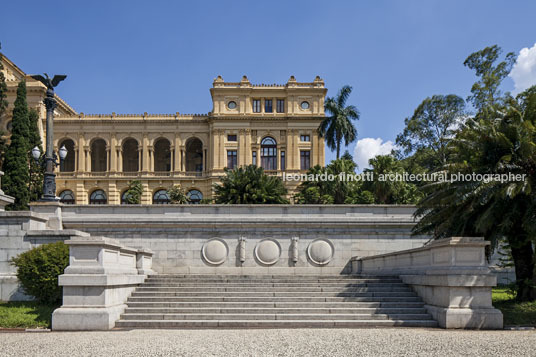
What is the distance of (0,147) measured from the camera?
46.1 m

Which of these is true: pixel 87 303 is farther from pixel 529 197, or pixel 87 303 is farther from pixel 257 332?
pixel 529 197

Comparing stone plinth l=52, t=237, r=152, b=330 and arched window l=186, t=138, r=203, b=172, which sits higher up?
arched window l=186, t=138, r=203, b=172

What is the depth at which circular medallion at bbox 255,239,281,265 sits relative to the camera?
23.7 meters

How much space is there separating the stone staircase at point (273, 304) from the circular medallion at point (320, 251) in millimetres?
6688

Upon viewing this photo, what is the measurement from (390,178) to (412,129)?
1688cm

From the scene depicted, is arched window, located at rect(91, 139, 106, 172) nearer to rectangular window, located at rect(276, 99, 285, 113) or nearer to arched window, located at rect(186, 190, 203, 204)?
arched window, located at rect(186, 190, 203, 204)

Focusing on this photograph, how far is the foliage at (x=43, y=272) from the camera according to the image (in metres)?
15.1

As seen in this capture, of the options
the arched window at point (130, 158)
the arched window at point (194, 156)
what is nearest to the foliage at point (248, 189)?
the arched window at point (194, 156)

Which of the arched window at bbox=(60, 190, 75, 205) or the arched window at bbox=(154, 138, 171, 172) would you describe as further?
the arched window at bbox=(154, 138, 171, 172)

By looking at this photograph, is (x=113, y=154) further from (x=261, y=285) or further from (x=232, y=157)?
(x=261, y=285)

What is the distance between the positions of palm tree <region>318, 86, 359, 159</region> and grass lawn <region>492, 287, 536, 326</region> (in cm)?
4031

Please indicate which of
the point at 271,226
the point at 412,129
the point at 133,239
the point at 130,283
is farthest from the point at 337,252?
the point at 412,129

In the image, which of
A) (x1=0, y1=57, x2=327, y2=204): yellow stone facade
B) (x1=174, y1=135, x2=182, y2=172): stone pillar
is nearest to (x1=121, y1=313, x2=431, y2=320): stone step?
(x1=0, y1=57, x2=327, y2=204): yellow stone facade

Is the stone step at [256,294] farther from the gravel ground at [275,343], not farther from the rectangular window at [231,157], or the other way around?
the rectangular window at [231,157]
